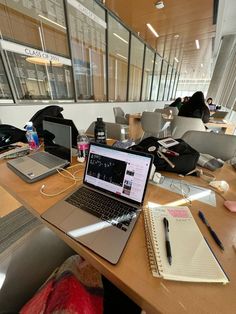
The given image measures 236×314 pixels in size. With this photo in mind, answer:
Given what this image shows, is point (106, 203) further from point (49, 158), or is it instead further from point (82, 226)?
point (49, 158)

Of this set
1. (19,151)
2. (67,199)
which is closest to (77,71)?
(19,151)

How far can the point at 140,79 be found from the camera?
19.0 ft

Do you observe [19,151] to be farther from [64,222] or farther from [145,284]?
[145,284]

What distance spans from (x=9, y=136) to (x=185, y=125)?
2.58 meters

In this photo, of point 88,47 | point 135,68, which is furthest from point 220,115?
point 88,47

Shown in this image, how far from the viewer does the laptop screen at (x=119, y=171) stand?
0.71 metres

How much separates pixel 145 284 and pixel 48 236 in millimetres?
515

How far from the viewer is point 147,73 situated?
623 cm

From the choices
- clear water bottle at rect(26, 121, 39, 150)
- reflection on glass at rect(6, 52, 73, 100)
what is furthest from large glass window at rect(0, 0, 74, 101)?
clear water bottle at rect(26, 121, 39, 150)

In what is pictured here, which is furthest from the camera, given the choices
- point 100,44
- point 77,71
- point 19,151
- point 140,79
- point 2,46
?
point 140,79

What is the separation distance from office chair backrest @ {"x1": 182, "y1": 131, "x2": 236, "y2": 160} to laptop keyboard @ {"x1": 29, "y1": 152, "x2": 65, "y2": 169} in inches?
49.9

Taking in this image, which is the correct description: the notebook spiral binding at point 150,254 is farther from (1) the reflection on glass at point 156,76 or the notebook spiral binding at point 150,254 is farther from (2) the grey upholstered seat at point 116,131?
(1) the reflection on glass at point 156,76

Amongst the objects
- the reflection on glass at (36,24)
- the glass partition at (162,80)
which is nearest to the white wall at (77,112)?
the reflection on glass at (36,24)

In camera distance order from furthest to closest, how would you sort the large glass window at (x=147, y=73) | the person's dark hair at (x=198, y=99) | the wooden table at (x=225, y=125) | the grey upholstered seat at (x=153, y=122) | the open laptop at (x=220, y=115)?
the large glass window at (x=147, y=73)
the open laptop at (x=220, y=115)
the grey upholstered seat at (x=153, y=122)
the wooden table at (x=225, y=125)
the person's dark hair at (x=198, y=99)
